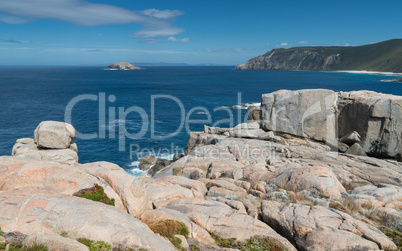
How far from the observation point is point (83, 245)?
336 inches

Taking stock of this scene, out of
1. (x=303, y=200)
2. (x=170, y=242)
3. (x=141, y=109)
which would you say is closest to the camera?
(x=170, y=242)

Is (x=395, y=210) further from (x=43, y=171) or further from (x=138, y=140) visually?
(x=138, y=140)

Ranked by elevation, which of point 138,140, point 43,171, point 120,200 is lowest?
point 138,140

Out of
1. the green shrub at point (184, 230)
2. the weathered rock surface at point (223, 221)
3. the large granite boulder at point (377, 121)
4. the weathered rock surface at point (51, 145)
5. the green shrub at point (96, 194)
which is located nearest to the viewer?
the green shrub at point (184, 230)

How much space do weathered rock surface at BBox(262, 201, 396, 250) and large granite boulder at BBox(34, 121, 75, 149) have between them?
68.3 ft

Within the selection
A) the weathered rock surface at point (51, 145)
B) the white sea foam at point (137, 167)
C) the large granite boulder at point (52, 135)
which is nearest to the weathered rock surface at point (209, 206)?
the weathered rock surface at point (51, 145)

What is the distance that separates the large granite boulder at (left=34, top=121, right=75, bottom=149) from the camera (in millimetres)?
24500

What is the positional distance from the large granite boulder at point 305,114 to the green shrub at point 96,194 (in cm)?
2539

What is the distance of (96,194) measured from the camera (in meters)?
12.0

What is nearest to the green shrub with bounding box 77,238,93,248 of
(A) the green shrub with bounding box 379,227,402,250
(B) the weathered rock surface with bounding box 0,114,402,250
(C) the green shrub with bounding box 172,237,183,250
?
(B) the weathered rock surface with bounding box 0,114,402,250

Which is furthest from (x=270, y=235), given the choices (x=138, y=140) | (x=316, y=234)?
(x=138, y=140)

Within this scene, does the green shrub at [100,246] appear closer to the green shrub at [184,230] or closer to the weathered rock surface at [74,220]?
the weathered rock surface at [74,220]

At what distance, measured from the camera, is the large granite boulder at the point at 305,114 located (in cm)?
3200

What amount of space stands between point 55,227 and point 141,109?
74.1 metres
